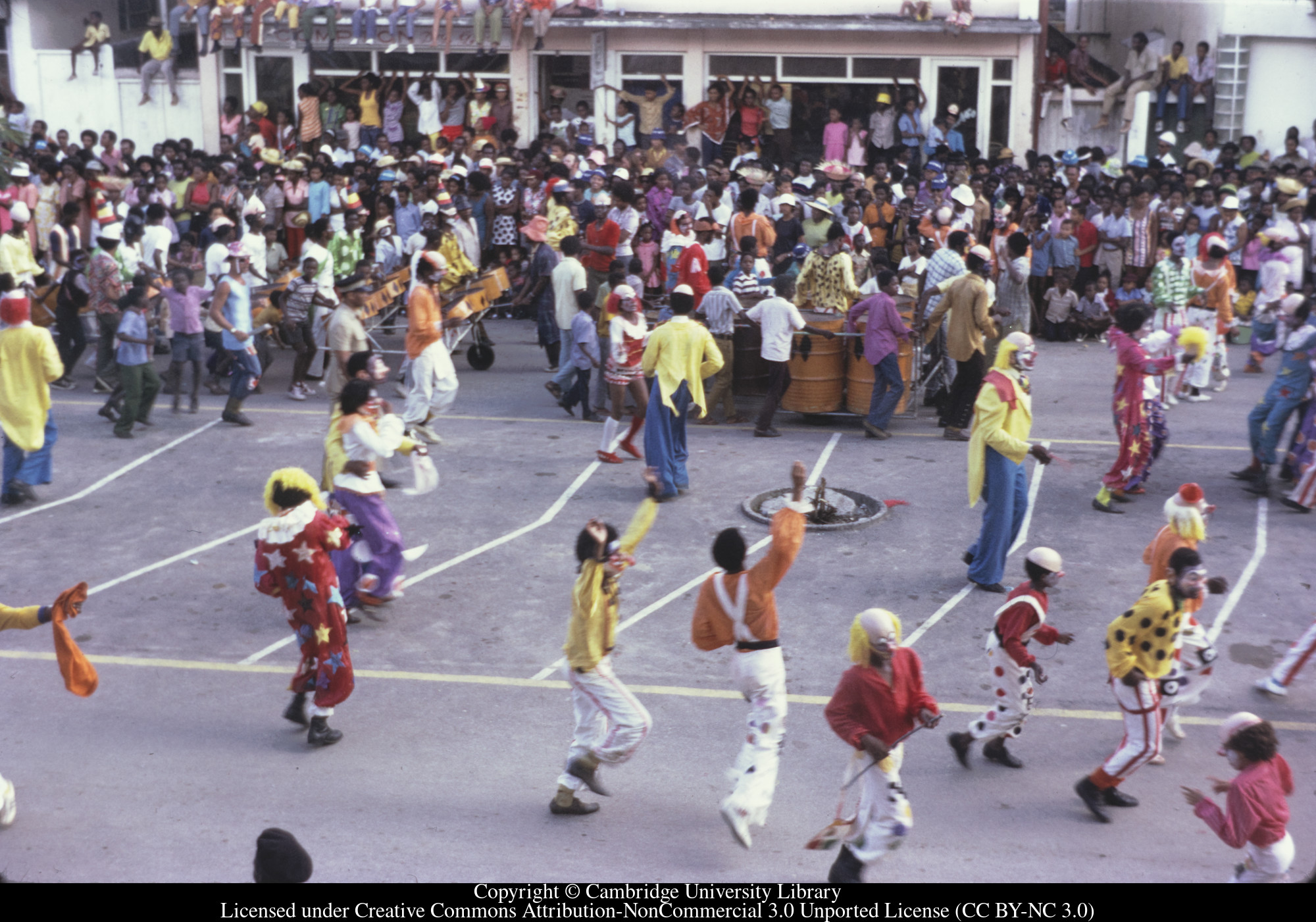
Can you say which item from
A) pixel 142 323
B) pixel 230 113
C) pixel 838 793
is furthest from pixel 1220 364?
pixel 230 113

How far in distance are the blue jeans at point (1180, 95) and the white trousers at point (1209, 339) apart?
32.1 feet

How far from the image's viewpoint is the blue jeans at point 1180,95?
2295cm

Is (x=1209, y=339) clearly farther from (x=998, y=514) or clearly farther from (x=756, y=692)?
(x=756, y=692)

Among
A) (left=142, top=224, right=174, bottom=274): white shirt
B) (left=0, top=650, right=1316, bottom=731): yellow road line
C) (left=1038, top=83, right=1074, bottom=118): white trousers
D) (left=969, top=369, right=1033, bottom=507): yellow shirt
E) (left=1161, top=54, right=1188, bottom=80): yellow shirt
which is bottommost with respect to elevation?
(left=0, top=650, right=1316, bottom=731): yellow road line

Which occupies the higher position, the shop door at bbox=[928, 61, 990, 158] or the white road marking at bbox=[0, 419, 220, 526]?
the shop door at bbox=[928, 61, 990, 158]

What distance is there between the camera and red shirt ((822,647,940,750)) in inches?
249

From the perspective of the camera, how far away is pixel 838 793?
23.8ft

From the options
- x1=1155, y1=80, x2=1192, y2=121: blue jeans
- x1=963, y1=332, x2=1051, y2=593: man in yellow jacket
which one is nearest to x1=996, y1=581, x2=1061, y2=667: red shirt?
x1=963, y1=332, x2=1051, y2=593: man in yellow jacket

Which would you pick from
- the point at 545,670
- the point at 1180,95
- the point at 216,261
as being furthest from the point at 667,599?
the point at 1180,95

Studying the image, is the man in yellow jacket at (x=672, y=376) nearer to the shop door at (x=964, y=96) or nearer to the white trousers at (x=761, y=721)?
the white trousers at (x=761, y=721)

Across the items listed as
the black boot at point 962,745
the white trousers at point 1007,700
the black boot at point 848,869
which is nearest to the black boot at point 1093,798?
the white trousers at point 1007,700

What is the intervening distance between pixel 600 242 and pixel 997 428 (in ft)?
27.6

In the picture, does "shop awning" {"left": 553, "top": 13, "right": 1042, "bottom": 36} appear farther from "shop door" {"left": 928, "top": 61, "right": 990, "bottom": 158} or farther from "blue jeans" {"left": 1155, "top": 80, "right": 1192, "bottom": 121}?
"blue jeans" {"left": 1155, "top": 80, "right": 1192, "bottom": 121}

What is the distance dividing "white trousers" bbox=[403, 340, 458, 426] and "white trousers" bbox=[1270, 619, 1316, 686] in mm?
7576
